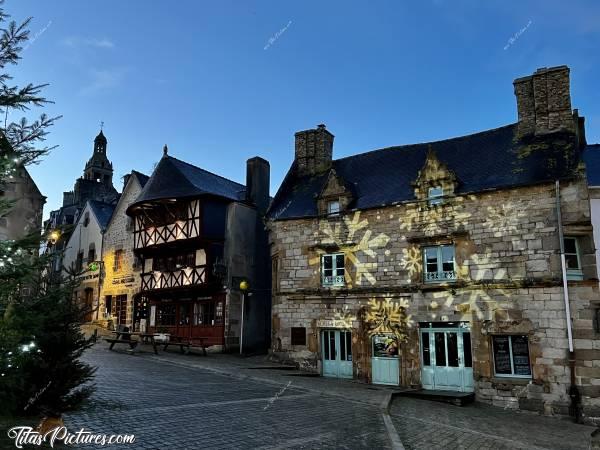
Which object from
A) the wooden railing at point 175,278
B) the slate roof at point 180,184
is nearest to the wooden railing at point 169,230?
the slate roof at point 180,184

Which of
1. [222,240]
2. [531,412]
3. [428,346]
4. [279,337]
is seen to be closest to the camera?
[531,412]

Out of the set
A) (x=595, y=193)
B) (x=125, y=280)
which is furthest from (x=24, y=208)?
(x=595, y=193)

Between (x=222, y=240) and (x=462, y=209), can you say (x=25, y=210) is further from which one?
(x=462, y=209)

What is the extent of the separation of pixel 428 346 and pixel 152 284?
13.4m

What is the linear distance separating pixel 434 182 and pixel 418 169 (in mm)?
1640

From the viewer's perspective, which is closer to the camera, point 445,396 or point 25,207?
point 25,207

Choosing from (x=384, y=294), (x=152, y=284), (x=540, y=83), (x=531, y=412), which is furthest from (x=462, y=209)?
(x=152, y=284)

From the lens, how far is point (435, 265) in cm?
1502

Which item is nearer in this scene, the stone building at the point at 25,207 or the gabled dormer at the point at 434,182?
the stone building at the point at 25,207

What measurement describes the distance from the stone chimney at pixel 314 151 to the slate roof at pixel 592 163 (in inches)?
365

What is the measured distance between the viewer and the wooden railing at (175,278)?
67.3 ft

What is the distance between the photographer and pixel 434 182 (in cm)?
1545

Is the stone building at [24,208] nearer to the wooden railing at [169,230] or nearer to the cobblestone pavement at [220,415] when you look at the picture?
the cobblestone pavement at [220,415]

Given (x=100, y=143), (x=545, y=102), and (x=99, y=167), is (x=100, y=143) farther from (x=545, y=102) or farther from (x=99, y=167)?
(x=545, y=102)
